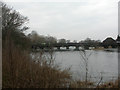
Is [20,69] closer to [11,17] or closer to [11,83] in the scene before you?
[11,83]

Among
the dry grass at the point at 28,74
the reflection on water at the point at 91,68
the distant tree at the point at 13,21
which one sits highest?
the distant tree at the point at 13,21

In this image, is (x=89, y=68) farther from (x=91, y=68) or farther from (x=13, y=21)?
(x=13, y=21)

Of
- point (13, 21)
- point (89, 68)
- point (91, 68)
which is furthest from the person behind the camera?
point (13, 21)

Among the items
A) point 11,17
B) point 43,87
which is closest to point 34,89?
point 43,87

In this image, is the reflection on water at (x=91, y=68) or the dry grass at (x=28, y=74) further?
the reflection on water at (x=91, y=68)

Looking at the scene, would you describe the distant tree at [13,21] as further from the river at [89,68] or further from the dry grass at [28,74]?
the dry grass at [28,74]

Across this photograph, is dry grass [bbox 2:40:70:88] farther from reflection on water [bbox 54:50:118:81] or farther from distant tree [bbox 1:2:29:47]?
distant tree [bbox 1:2:29:47]

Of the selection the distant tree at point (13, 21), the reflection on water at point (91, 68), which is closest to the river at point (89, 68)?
the reflection on water at point (91, 68)

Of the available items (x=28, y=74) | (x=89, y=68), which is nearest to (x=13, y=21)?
(x=89, y=68)

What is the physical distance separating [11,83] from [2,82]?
0.51 m

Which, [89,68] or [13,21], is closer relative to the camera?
[89,68]

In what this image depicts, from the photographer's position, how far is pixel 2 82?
22.9ft

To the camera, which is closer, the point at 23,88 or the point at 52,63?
the point at 23,88

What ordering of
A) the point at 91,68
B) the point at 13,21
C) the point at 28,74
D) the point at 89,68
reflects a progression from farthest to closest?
the point at 13,21 → the point at 89,68 → the point at 91,68 → the point at 28,74
